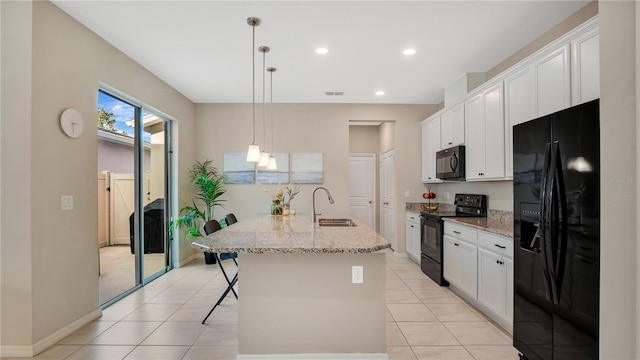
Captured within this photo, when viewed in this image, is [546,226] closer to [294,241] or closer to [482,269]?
[482,269]

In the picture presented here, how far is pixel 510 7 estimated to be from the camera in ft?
8.34

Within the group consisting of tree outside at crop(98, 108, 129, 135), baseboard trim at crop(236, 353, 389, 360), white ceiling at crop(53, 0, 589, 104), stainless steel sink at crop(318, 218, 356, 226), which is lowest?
baseboard trim at crop(236, 353, 389, 360)

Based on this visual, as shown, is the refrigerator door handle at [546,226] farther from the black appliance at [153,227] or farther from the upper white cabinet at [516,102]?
the black appliance at [153,227]

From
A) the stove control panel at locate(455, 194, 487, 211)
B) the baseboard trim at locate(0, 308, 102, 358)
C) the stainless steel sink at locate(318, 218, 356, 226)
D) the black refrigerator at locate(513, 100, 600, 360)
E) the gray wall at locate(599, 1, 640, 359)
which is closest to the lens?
the gray wall at locate(599, 1, 640, 359)

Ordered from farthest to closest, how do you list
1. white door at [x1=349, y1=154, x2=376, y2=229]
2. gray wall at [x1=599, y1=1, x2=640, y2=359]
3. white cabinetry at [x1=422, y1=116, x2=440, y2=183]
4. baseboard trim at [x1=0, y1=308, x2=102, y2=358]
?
white door at [x1=349, y1=154, x2=376, y2=229] < white cabinetry at [x1=422, y1=116, x2=440, y2=183] < baseboard trim at [x1=0, y1=308, x2=102, y2=358] < gray wall at [x1=599, y1=1, x2=640, y2=359]

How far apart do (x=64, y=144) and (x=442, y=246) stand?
13.3 feet

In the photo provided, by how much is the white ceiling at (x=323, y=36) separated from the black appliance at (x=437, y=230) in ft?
5.48

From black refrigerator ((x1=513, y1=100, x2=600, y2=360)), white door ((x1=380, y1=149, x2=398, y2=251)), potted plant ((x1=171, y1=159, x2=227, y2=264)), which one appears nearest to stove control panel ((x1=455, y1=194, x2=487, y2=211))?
white door ((x1=380, y1=149, x2=398, y2=251))

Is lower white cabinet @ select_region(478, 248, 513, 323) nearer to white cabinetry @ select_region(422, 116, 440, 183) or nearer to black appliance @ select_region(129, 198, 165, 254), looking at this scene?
white cabinetry @ select_region(422, 116, 440, 183)

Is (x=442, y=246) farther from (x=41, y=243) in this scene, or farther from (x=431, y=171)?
(x=41, y=243)

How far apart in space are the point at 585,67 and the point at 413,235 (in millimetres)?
3341

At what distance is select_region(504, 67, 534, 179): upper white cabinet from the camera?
8.92 ft

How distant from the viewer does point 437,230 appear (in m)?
3.98

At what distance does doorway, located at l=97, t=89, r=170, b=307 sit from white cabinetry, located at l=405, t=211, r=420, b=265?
3.84 metres
